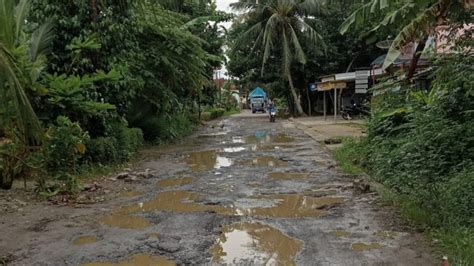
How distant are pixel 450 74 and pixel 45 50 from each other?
8748 millimetres

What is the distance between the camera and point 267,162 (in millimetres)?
12234

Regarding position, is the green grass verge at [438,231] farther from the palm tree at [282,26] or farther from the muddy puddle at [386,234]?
the palm tree at [282,26]

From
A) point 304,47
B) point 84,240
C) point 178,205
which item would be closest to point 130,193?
point 178,205

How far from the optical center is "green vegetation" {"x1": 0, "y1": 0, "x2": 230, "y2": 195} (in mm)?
8484

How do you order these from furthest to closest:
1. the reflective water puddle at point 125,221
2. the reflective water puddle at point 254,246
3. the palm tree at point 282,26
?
1. the palm tree at point 282,26
2. the reflective water puddle at point 125,221
3. the reflective water puddle at point 254,246

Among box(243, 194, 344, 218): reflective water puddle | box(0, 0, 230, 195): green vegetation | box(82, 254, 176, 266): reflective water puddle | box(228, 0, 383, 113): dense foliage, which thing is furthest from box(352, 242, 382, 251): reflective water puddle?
box(228, 0, 383, 113): dense foliage

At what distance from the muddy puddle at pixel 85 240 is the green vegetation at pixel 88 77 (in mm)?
1110

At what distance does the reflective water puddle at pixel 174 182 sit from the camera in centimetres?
948

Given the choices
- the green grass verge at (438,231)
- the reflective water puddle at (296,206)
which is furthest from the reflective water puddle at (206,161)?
the green grass verge at (438,231)

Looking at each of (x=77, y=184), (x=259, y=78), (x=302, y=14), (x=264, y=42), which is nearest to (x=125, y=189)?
(x=77, y=184)

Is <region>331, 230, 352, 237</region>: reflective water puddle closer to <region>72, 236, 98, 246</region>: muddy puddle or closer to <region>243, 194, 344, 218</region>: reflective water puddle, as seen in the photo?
<region>243, 194, 344, 218</region>: reflective water puddle

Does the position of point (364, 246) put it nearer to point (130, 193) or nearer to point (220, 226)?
point (220, 226)

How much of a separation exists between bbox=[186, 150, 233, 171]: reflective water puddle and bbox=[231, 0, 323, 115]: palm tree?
55.2 feet

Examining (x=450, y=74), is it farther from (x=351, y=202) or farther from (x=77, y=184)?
(x=77, y=184)
